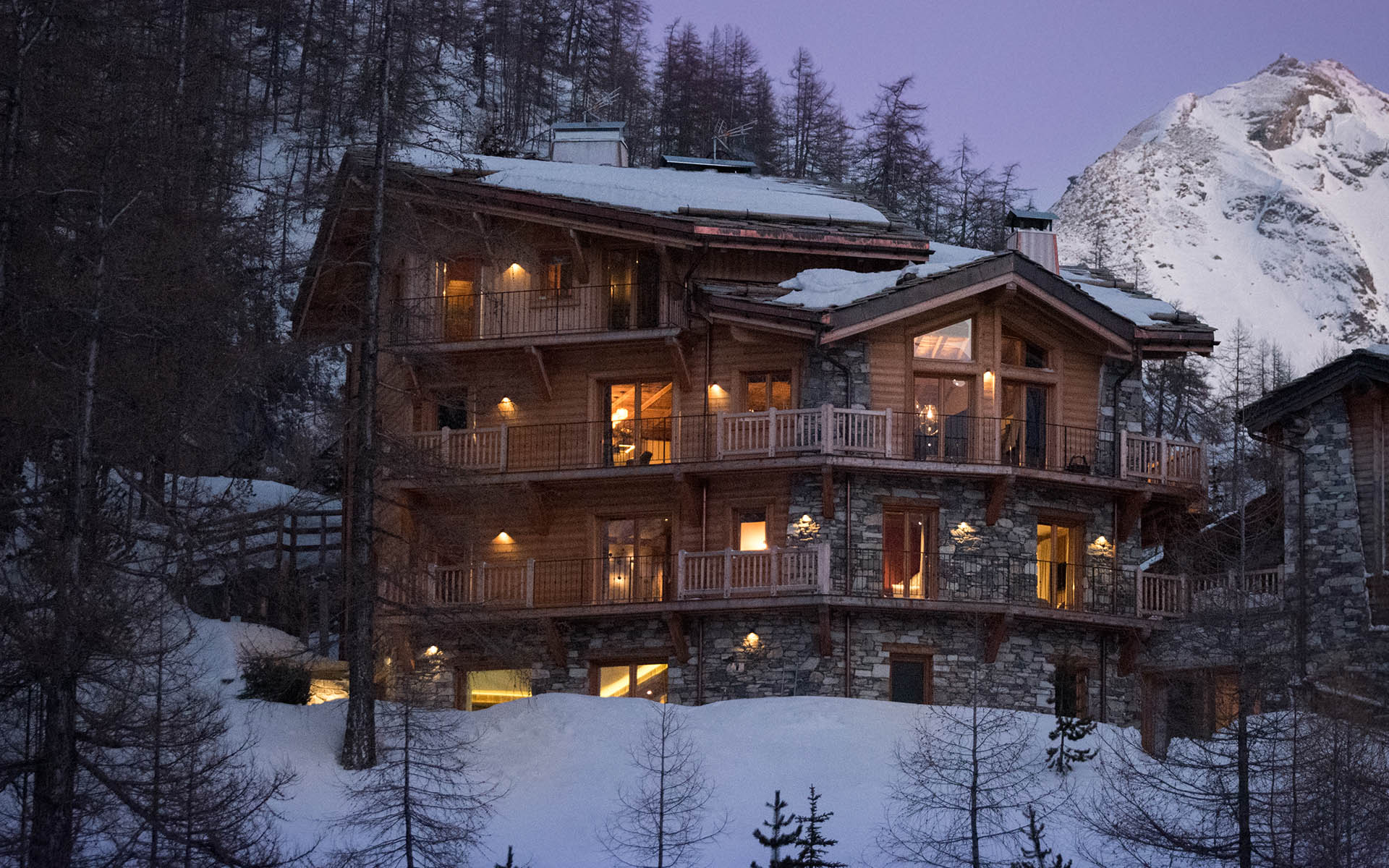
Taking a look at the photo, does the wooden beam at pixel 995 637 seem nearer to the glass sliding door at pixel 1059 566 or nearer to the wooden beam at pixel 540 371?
the glass sliding door at pixel 1059 566

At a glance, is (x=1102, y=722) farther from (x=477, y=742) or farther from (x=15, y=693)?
(x=15, y=693)

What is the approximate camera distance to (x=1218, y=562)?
1599 inches

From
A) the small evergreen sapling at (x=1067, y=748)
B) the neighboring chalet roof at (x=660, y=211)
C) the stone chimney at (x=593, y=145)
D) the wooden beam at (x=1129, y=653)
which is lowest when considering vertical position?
the small evergreen sapling at (x=1067, y=748)

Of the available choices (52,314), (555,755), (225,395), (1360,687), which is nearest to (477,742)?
(555,755)

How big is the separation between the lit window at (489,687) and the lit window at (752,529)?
18.1ft

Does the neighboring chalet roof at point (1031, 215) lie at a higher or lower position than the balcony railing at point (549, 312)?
higher

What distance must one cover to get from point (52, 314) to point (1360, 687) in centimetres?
2513

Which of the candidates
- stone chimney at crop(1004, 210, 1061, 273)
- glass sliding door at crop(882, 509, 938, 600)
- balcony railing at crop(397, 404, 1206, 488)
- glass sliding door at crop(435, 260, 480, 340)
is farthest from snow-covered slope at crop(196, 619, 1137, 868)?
stone chimney at crop(1004, 210, 1061, 273)

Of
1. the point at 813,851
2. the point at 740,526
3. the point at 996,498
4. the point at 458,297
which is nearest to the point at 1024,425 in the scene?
the point at 996,498

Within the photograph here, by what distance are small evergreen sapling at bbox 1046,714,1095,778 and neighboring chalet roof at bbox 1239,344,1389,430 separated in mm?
10107

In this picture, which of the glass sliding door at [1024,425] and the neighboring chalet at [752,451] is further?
the glass sliding door at [1024,425]

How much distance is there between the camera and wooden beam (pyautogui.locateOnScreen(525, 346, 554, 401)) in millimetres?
39031

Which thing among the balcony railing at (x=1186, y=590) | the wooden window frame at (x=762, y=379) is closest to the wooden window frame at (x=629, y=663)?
the wooden window frame at (x=762, y=379)

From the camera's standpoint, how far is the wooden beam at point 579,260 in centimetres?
3934
